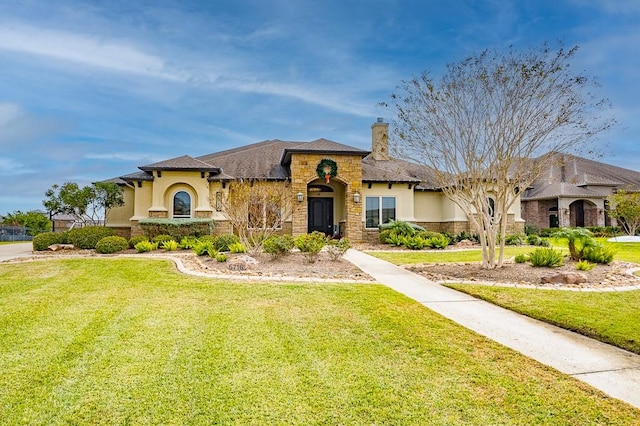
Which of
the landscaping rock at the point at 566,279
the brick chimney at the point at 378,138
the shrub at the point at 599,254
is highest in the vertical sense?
the brick chimney at the point at 378,138

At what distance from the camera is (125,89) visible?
15289 mm

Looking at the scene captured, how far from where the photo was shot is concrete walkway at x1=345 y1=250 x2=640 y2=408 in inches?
140

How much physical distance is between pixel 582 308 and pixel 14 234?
36.6 m

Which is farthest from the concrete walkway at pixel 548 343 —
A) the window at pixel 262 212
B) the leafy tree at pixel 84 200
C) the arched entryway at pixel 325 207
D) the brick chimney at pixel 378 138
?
the leafy tree at pixel 84 200

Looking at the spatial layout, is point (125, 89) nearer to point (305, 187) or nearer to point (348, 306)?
point (305, 187)

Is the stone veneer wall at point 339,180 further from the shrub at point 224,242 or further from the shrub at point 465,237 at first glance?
the shrub at point 465,237

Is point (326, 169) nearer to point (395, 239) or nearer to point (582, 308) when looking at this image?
point (395, 239)

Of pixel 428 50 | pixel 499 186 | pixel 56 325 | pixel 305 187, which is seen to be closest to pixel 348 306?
pixel 56 325

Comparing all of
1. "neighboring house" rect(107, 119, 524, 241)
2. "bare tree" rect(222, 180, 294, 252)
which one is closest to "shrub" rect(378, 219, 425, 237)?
"neighboring house" rect(107, 119, 524, 241)

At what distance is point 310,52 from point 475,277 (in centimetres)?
1080

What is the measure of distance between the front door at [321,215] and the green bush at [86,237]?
33.7 feet

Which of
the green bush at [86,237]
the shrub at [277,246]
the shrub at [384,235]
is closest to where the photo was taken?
the shrub at [277,246]

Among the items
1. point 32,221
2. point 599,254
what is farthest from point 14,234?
point 599,254

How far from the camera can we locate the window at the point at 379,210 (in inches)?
814
